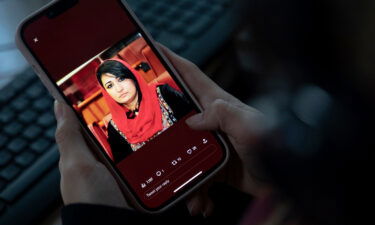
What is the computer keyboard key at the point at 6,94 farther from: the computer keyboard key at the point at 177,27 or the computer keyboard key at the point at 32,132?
the computer keyboard key at the point at 177,27

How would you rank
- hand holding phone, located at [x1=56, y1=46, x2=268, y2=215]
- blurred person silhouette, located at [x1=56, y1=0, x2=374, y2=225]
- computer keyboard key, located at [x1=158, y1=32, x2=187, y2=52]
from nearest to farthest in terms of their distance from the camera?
blurred person silhouette, located at [x1=56, y1=0, x2=374, y2=225] < hand holding phone, located at [x1=56, y1=46, x2=268, y2=215] < computer keyboard key, located at [x1=158, y1=32, x2=187, y2=52]

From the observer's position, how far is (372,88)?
0.20 meters

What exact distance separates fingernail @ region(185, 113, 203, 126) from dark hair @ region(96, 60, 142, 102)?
0.05 m

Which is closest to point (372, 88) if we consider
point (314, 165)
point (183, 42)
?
point (314, 165)

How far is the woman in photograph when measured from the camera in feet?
1.53

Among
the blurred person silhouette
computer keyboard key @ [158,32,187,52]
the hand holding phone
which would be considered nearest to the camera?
the blurred person silhouette

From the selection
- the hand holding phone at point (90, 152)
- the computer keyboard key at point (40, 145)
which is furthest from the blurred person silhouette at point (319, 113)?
the computer keyboard key at point (40, 145)

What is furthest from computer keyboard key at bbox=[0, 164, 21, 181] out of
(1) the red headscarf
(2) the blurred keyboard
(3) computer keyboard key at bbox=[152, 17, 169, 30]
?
(3) computer keyboard key at bbox=[152, 17, 169, 30]

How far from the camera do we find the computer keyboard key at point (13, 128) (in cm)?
49

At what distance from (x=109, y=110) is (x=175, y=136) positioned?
0.23 ft

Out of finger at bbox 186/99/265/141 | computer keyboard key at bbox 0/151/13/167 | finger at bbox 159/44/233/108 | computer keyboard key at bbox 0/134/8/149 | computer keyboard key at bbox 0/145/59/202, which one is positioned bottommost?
finger at bbox 186/99/265/141

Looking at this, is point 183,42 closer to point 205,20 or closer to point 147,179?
point 205,20

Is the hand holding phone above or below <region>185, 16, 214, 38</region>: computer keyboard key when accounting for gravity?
below

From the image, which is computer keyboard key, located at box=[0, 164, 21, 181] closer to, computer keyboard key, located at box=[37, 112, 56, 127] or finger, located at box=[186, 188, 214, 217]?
computer keyboard key, located at box=[37, 112, 56, 127]
